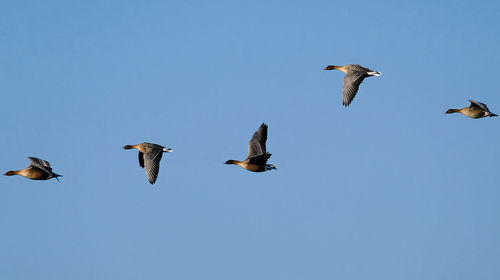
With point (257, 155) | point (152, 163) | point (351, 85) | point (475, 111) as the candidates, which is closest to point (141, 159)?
point (152, 163)

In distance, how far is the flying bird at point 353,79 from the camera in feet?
135

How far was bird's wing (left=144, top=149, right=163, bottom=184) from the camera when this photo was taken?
40.6 m

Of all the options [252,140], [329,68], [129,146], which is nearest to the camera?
[252,140]

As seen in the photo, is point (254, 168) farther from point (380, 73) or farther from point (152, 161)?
point (380, 73)

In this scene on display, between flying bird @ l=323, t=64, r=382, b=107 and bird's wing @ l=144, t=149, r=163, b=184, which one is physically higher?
flying bird @ l=323, t=64, r=382, b=107

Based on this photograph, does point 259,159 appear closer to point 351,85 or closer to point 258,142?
point 258,142

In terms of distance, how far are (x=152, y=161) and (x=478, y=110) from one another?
18590 millimetres

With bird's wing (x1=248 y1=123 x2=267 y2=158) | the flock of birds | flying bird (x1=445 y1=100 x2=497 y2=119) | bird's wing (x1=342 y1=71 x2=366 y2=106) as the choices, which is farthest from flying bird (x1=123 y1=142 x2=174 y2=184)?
flying bird (x1=445 y1=100 x2=497 y2=119)

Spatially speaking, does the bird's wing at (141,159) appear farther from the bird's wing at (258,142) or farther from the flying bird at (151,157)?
the bird's wing at (258,142)

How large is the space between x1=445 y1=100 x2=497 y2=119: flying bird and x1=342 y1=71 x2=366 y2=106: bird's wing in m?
6.21

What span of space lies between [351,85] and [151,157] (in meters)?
10.9

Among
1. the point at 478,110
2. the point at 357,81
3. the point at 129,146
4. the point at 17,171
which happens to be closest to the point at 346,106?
the point at 357,81

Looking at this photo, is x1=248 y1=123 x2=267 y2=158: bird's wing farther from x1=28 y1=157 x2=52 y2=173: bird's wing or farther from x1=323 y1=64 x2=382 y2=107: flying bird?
x1=28 y1=157 x2=52 y2=173: bird's wing

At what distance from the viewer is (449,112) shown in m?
49.0
